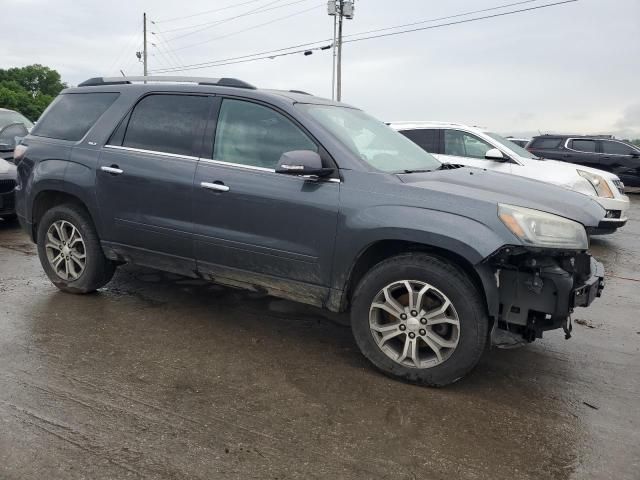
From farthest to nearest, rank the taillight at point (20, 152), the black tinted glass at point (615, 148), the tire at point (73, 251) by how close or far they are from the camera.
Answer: the black tinted glass at point (615, 148) < the taillight at point (20, 152) < the tire at point (73, 251)

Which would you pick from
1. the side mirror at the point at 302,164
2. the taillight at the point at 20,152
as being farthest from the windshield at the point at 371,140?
the taillight at the point at 20,152

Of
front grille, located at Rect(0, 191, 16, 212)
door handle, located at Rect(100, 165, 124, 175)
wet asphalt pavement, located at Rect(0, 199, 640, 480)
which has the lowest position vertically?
wet asphalt pavement, located at Rect(0, 199, 640, 480)

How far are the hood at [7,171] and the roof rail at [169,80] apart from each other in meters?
3.45

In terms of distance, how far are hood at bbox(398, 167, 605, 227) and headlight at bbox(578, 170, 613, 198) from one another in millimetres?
4921

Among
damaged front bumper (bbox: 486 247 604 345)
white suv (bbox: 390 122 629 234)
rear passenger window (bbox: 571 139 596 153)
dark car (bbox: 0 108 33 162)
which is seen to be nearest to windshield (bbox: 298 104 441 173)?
damaged front bumper (bbox: 486 247 604 345)

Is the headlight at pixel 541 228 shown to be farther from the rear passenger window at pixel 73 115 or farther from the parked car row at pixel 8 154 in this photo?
the parked car row at pixel 8 154

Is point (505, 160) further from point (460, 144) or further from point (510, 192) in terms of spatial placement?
point (510, 192)

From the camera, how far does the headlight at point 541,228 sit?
307cm

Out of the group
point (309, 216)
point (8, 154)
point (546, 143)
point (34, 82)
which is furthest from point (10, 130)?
point (34, 82)

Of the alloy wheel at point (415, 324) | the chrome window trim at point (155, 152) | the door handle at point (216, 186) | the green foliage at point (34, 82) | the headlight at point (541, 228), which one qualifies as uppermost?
the green foliage at point (34, 82)

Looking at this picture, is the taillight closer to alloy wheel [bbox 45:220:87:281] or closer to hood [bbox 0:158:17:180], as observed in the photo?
alloy wheel [bbox 45:220:87:281]

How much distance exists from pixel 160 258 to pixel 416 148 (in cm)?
226

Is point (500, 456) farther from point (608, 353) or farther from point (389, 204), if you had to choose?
point (608, 353)

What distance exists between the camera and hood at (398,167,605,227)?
10.7ft
